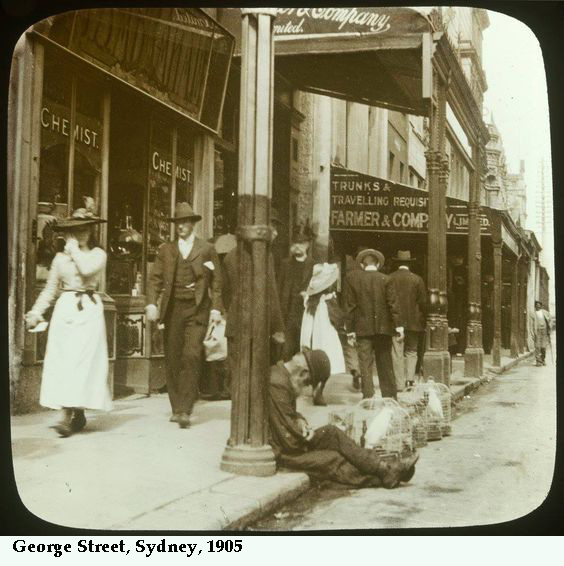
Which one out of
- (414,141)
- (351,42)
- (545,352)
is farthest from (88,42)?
(545,352)

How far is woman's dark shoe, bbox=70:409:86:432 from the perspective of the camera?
3482mm

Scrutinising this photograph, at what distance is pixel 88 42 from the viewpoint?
3.39 meters

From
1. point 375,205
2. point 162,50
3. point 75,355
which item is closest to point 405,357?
point 375,205

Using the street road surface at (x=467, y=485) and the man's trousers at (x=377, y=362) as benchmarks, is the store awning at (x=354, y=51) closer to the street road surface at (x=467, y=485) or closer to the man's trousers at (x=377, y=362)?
the man's trousers at (x=377, y=362)

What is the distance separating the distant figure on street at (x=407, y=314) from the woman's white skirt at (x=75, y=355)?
116 cm

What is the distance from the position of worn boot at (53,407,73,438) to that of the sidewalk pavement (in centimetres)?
2

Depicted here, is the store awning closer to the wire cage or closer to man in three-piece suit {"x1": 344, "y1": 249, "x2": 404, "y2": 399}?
man in three-piece suit {"x1": 344, "y1": 249, "x2": 404, "y2": 399}

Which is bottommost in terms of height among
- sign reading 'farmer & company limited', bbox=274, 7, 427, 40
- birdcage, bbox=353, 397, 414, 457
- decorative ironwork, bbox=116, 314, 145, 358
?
birdcage, bbox=353, 397, 414, 457

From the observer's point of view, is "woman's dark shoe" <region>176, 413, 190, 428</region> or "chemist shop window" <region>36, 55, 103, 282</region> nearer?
"chemist shop window" <region>36, 55, 103, 282</region>

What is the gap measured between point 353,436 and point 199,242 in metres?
0.97

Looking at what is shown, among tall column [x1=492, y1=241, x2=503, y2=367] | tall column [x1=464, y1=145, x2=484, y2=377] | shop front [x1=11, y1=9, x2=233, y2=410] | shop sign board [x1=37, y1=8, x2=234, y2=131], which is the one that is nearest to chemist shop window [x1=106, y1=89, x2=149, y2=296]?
→ shop front [x1=11, y1=9, x2=233, y2=410]

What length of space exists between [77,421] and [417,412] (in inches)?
52.3

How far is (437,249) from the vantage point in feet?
12.3

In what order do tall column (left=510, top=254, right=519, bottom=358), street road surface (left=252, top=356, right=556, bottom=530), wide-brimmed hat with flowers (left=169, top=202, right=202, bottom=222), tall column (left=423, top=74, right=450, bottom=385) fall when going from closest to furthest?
street road surface (left=252, top=356, right=556, bottom=530) → wide-brimmed hat with flowers (left=169, top=202, right=202, bottom=222) → tall column (left=423, top=74, right=450, bottom=385) → tall column (left=510, top=254, right=519, bottom=358)
